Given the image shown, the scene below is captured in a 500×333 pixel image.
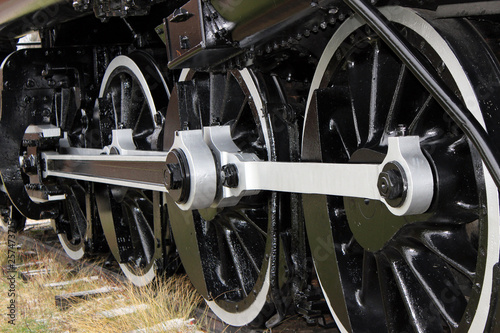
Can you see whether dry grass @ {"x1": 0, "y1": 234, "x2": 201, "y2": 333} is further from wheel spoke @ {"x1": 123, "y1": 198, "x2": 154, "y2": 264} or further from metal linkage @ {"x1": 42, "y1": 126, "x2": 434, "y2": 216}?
metal linkage @ {"x1": 42, "y1": 126, "x2": 434, "y2": 216}

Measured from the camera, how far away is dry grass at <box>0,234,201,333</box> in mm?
2492

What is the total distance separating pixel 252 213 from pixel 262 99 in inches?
18.3

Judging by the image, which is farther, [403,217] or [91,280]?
[91,280]

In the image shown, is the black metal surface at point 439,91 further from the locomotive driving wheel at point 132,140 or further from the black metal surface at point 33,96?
the black metal surface at point 33,96

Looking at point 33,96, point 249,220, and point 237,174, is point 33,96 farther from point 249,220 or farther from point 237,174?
point 237,174

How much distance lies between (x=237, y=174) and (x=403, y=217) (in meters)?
0.66

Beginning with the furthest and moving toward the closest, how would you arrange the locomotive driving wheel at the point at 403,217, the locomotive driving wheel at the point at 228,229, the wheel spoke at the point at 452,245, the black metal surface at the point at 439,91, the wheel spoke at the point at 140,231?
the wheel spoke at the point at 140,231 < the locomotive driving wheel at the point at 228,229 < the wheel spoke at the point at 452,245 < the locomotive driving wheel at the point at 403,217 < the black metal surface at the point at 439,91

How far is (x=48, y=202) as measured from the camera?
13.4ft

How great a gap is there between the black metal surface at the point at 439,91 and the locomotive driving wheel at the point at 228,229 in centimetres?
96

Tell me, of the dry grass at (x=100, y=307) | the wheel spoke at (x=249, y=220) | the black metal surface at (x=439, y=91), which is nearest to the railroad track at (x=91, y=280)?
the dry grass at (x=100, y=307)

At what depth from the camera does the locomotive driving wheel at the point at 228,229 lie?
2188 mm

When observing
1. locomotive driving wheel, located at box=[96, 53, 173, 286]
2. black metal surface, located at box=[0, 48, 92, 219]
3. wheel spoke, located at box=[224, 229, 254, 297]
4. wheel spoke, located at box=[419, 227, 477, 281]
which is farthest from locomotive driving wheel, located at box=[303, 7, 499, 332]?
black metal surface, located at box=[0, 48, 92, 219]

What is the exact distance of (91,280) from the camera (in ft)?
10.9

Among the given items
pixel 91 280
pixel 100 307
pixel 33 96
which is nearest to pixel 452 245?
pixel 100 307
